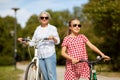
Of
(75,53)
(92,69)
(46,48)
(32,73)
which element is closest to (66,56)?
(75,53)

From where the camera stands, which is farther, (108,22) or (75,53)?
(108,22)

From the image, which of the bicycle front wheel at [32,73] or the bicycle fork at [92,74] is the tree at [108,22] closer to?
the bicycle front wheel at [32,73]

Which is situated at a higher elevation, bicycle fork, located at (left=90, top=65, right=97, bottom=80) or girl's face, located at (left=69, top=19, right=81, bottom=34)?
girl's face, located at (left=69, top=19, right=81, bottom=34)

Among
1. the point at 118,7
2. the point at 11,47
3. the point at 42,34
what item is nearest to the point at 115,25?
the point at 118,7

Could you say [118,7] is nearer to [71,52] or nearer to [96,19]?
[96,19]

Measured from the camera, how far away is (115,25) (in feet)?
81.4

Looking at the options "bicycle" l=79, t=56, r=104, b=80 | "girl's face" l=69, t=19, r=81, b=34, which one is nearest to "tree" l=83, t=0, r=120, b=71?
"girl's face" l=69, t=19, r=81, b=34

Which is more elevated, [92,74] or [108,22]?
[108,22]

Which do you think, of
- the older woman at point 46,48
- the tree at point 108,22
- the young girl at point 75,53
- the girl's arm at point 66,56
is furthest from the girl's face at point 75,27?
the tree at point 108,22

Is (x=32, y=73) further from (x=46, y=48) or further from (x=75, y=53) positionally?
(x=75, y=53)

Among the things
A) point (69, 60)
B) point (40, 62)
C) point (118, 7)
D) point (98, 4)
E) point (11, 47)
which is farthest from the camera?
point (11, 47)

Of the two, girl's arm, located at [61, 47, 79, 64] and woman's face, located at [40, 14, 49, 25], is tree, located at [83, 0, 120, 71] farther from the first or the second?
girl's arm, located at [61, 47, 79, 64]

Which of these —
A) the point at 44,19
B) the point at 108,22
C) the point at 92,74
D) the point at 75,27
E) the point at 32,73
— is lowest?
the point at 32,73

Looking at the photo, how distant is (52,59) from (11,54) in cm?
7510
